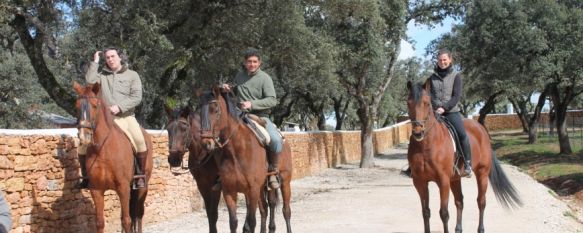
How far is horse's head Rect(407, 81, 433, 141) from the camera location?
833 centimetres

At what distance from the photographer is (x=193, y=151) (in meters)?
7.81

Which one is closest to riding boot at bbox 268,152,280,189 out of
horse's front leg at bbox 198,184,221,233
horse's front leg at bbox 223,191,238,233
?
horse's front leg at bbox 198,184,221,233

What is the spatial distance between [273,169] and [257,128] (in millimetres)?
623

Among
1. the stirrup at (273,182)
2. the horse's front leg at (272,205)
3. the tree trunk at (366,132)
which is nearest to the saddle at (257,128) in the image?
the stirrup at (273,182)

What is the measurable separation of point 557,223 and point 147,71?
11648 millimetres

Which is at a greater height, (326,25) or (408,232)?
(326,25)

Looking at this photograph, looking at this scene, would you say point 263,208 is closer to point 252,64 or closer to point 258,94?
point 258,94

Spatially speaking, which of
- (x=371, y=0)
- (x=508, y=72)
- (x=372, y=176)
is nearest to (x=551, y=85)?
(x=508, y=72)

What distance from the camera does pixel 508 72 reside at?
103ft

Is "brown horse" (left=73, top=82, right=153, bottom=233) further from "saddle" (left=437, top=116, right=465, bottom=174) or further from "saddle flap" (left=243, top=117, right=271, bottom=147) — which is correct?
"saddle" (left=437, top=116, right=465, bottom=174)

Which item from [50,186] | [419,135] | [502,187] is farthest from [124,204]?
[502,187]

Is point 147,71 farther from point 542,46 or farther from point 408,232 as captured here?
point 542,46

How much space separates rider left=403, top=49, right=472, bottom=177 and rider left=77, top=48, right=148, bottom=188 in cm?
427

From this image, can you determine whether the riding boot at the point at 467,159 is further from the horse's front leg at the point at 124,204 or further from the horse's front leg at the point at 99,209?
the horse's front leg at the point at 99,209
